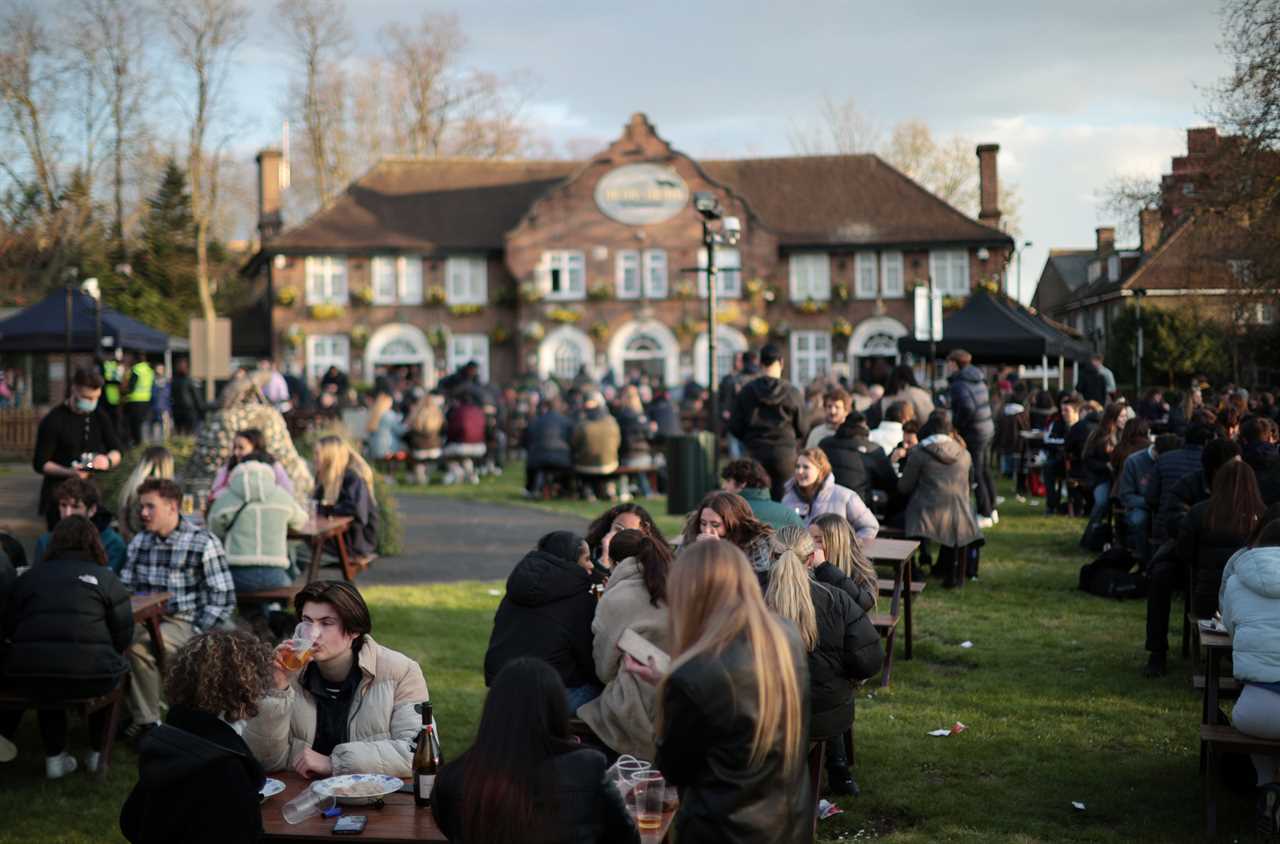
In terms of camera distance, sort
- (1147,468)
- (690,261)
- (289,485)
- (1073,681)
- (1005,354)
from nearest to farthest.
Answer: (1073,681) < (289,485) < (1147,468) < (1005,354) < (690,261)

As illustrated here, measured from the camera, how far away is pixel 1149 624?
29.2ft

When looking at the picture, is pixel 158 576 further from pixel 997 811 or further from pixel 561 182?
pixel 561 182

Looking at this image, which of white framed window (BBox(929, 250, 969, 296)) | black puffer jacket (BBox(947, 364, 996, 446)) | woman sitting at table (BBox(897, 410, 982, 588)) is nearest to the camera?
woman sitting at table (BBox(897, 410, 982, 588))

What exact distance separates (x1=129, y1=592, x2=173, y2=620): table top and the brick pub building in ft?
118

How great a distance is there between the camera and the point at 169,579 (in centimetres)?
805

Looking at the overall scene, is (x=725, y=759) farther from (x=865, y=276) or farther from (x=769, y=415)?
(x=865, y=276)

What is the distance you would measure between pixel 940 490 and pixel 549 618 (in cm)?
649

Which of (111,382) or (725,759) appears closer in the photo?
(725,759)

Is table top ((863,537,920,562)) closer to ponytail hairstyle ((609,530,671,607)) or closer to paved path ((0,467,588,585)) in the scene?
ponytail hairstyle ((609,530,671,607))

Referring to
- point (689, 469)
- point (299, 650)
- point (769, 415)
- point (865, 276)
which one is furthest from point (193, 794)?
point (865, 276)

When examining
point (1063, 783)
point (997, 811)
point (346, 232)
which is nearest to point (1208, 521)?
point (1063, 783)

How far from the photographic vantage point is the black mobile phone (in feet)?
13.8

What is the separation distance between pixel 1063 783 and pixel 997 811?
23.4 inches

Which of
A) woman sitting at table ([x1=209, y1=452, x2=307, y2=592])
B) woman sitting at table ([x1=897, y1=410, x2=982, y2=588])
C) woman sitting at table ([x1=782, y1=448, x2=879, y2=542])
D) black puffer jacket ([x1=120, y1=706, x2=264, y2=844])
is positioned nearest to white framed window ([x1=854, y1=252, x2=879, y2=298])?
woman sitting at table ([x1=897, y1=410, x2=982, y2=588])
